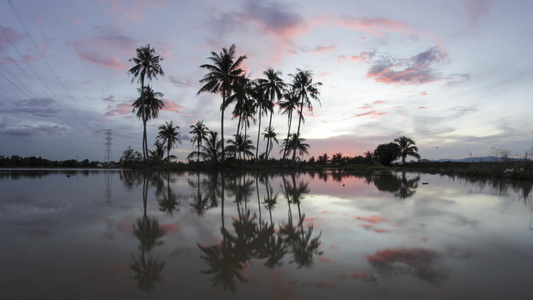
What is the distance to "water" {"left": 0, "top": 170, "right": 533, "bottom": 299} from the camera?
2.82 meters

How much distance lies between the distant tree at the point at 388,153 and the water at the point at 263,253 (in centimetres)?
4639

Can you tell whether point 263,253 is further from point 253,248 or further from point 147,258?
point 147,258

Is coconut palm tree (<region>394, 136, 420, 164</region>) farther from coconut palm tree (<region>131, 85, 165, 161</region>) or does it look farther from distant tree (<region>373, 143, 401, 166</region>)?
coconut palm tree (<region>131, 85, 165, 161</region>)

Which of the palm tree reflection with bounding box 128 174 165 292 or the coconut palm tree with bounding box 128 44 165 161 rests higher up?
the coconut palm tree with bounding box 128 44 165 161

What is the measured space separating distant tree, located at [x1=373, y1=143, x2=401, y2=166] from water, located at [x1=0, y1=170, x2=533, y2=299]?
4639cm

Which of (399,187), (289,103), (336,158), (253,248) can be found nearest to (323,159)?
(336,158)

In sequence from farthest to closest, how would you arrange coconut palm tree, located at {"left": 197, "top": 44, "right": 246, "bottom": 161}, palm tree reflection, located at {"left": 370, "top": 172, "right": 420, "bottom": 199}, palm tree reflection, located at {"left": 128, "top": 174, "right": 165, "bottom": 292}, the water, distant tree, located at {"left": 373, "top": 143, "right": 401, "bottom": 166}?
1. distant tree, located at {"left": 373, "top": 143, "right": 401, "bottom": 166}
2. coconut palm tree, located at {"left": 197, "top": 44, "right": 246, "bottom": 161}
3. palm tree reflection, located at {"left": 370, "top": 172, "right": 420, "bottom": 199}
4. palm tree reflection, located at {"left": 128, "top": 174, "right": 165, "bottom": 292}
5. the water

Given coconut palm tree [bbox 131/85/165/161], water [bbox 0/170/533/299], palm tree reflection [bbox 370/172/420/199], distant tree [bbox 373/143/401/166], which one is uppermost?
coconut palm tree [bbox 131/85/165/161]

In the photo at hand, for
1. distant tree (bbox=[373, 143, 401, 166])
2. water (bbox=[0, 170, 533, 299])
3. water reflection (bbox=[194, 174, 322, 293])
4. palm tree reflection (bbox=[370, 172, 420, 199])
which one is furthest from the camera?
distant tree (bbox=[373, 143, 401, 166])

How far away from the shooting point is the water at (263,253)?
9.25 ft

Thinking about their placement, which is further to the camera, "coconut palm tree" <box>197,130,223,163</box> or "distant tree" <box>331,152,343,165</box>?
"distant tree" <box>331,152,343,165</box>

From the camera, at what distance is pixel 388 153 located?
50531 mm

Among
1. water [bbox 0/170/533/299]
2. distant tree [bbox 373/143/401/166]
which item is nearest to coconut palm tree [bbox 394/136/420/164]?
distant tree [bbox 373/143/401/166]

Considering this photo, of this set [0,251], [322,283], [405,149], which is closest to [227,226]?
[322,283]
